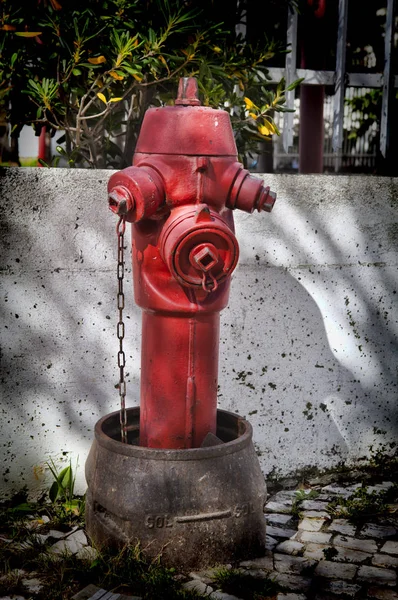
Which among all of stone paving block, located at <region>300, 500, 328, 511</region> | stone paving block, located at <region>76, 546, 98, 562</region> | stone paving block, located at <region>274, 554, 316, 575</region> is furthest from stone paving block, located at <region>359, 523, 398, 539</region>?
stone paving block, located at <region>76, 546, 98, 562</region>

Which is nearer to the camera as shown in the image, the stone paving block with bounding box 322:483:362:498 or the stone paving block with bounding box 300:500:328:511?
the stone paving block with bounding box 300:500:328:511

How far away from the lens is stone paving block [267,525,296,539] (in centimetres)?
326

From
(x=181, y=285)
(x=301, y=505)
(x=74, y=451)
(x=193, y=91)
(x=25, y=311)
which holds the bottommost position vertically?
(x=301, y=505)

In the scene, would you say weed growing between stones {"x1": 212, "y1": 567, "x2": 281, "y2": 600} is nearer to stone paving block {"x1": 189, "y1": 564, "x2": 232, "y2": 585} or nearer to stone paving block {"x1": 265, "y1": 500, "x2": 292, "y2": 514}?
stone paving block {"x1": 189, "y1": 564, "x2": 232, "y2": 585}

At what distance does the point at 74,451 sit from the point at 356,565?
1478 millimetres

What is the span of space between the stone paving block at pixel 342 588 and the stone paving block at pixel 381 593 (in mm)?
49

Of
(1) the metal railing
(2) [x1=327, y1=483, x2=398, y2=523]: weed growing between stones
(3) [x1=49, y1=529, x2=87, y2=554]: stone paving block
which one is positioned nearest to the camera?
(3) [x1=49, y1=529, x2=87, y2=554]: stone paving block

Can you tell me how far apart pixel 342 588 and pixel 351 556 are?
0.29 m

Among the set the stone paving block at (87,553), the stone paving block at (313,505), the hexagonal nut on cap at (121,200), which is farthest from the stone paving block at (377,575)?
the hexagonal nut on cap at (121,200)

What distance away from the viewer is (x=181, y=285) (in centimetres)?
274

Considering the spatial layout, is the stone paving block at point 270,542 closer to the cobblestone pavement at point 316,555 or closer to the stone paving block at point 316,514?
the cobblestone pavement at point 316,555

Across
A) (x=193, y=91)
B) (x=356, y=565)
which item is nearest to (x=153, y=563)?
(x=356, y=565)

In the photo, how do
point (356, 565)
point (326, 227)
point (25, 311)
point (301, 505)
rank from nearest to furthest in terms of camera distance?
point (356, 565)
point (25, 311)
point (301, 505)
point (326, 227)

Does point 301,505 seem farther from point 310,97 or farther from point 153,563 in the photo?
point 310,97
